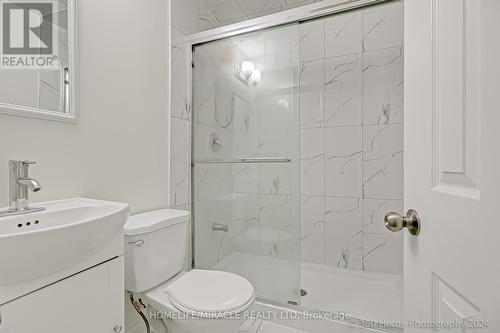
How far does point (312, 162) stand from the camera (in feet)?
7.48

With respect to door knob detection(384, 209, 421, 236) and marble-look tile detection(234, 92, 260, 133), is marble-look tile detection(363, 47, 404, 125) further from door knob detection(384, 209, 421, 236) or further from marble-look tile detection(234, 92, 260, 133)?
door knob detection(384, 209, 421, 236)

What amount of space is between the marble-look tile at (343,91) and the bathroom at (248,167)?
0.01 meters

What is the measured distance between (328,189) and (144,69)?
1690 mm

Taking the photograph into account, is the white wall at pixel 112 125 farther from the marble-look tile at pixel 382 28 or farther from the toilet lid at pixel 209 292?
the marble-look tile at pixel 382 28

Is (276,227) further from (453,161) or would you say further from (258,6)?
(258,6)

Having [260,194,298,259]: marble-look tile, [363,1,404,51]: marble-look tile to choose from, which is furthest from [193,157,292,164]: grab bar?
[363,1,404,51]: marble-look tile

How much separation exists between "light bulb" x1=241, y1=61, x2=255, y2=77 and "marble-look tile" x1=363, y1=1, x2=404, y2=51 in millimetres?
1015

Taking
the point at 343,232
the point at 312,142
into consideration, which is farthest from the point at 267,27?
the point at 343,232

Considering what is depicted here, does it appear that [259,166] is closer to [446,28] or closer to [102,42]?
[102,42]

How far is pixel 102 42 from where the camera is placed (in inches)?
50.2

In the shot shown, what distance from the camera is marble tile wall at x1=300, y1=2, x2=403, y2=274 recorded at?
201cm

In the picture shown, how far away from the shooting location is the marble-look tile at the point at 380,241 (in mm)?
1992

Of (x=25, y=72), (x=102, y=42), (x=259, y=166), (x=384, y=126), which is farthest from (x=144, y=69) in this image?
(x=384, y=126)

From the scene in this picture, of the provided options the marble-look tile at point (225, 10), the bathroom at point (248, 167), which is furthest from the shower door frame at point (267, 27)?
the marble-look tile at point (225, 10)
